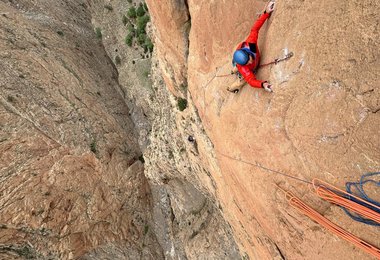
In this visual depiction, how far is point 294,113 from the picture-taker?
6391 mm

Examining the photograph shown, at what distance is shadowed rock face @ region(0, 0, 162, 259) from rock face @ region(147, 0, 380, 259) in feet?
31.9

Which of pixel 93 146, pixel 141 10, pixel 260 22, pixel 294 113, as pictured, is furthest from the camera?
pixel 141 10

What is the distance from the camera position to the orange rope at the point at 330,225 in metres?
5.48

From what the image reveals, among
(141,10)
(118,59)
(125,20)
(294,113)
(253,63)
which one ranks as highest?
(253,63)

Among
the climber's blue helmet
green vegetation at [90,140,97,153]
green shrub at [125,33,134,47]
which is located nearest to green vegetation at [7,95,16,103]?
green vegetation at [90,140,97,153]

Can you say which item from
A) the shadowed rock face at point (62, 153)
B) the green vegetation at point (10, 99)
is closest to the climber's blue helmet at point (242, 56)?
the shadowed rock face at point (62, 153)

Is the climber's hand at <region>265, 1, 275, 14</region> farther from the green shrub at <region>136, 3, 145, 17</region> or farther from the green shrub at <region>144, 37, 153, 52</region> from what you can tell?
the green shrub at <region>136, 3, 145, 17</region>

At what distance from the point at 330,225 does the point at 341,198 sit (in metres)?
0.68

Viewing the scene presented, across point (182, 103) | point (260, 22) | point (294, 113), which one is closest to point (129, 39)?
point (182, 103)

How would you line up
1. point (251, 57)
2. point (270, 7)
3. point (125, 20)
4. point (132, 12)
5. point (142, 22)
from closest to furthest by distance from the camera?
point (251, 57) → point (270, 7) → point (142, 22) → point (132, 12) → point (125, 20)

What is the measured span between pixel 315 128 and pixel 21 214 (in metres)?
13.9

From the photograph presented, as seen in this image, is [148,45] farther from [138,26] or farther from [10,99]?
[10,99]

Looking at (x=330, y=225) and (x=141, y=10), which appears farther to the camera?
→ (x=141, y=10)

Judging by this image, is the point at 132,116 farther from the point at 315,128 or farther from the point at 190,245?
the point at 315,128
